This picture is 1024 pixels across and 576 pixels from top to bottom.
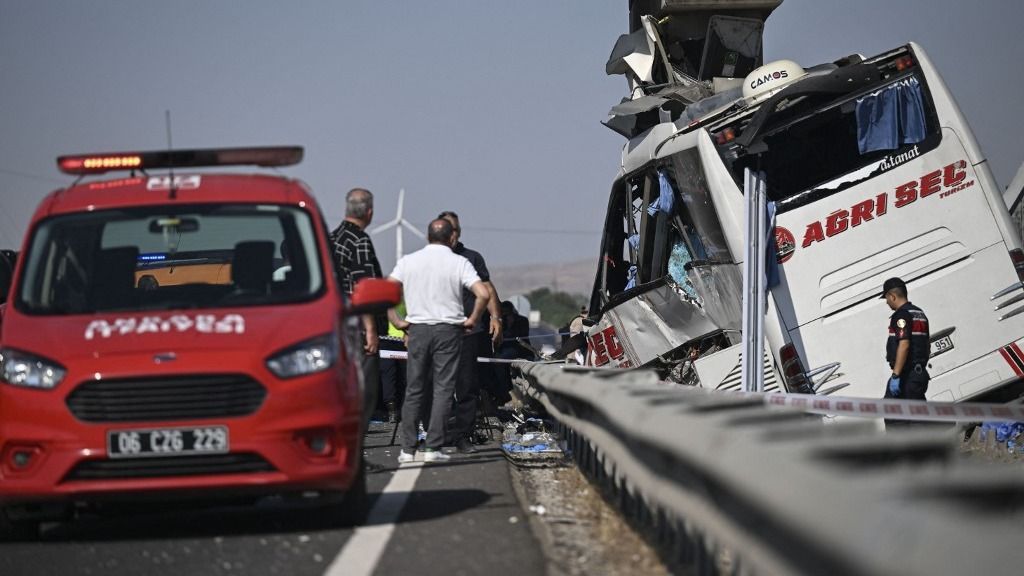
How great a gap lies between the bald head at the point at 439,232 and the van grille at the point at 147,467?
4.95 metres

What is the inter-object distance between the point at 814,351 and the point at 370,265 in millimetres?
3941

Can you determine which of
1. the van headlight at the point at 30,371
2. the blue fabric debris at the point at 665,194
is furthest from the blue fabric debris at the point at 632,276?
the van headlight at the point at 30,371

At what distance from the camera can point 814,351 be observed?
1325cm

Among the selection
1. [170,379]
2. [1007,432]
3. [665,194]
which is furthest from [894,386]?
[170,379]

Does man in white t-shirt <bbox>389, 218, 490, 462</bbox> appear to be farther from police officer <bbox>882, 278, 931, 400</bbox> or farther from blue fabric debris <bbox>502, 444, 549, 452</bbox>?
police officer <bbox>882, 278, 931, 400</bbox>

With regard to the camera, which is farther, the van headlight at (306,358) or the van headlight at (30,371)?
the van headlight at (306,358)

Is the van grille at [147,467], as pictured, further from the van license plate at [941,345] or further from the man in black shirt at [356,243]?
the van license plate at [941,345]

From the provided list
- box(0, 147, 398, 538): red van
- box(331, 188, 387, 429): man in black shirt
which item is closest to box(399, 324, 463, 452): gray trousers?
box(331, 188, 387, 429): man in black shirt

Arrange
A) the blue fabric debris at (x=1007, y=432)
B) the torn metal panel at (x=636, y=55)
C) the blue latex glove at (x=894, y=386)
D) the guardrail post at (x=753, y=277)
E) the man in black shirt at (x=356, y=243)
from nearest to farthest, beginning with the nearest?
1. the man in black shirt at (x=356, y=243)
2. the blue latex glove at (x=894, y=386)
3. the guardrail post at (x=753, y=277)
4. the blue fabric debris at (x=1007, y=432)
5. the torn metal panel at (x=636, y=55)

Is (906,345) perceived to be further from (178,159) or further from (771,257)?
(178,159)

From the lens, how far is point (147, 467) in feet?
24.2

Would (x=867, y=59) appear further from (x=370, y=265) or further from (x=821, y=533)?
(x=821, y=533)

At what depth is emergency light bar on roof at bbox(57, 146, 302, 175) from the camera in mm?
8734

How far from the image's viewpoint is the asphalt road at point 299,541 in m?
6.75
